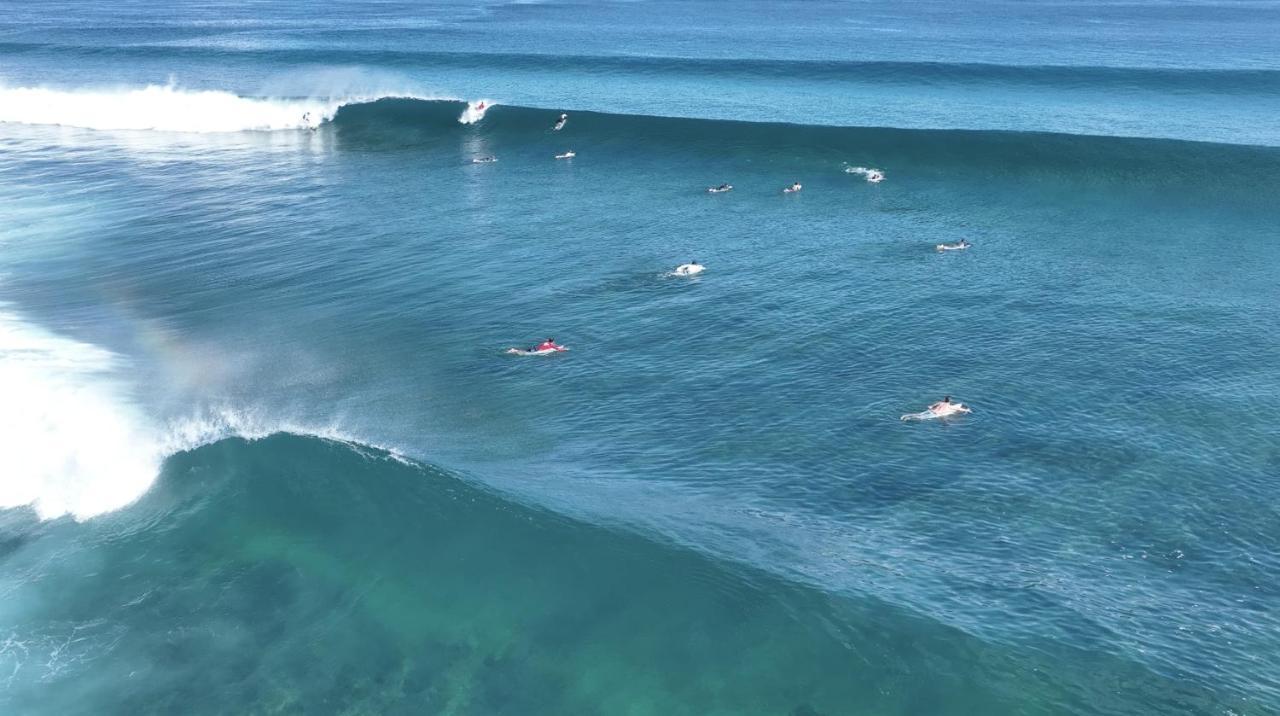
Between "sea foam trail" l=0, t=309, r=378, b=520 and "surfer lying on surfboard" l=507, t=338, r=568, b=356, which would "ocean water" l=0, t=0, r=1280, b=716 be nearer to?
"sea foam trail" l=0, t=309, r=378, b=520

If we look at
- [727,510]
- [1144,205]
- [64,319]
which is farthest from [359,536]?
[1144,205]

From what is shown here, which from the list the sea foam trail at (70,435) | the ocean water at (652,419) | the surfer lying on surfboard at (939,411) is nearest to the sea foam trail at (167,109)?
the ocean water at (652,419)

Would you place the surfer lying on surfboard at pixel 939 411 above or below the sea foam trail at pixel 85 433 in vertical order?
above

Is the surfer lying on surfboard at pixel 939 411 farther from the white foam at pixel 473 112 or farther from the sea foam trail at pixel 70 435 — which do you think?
the white foam at pixel 473 112

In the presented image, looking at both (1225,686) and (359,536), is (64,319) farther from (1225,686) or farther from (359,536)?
(1225,686)

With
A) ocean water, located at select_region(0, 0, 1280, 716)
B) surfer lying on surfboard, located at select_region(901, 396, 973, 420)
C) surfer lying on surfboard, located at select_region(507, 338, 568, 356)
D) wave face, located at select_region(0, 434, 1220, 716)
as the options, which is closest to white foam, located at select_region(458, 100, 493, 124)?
ocean water, located at select_region(0, 0, 1280, 716)

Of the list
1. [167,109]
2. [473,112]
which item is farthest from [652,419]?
[167,109]

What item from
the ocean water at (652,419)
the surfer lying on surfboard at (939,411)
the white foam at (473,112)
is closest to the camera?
the ocean water at (652,419)
